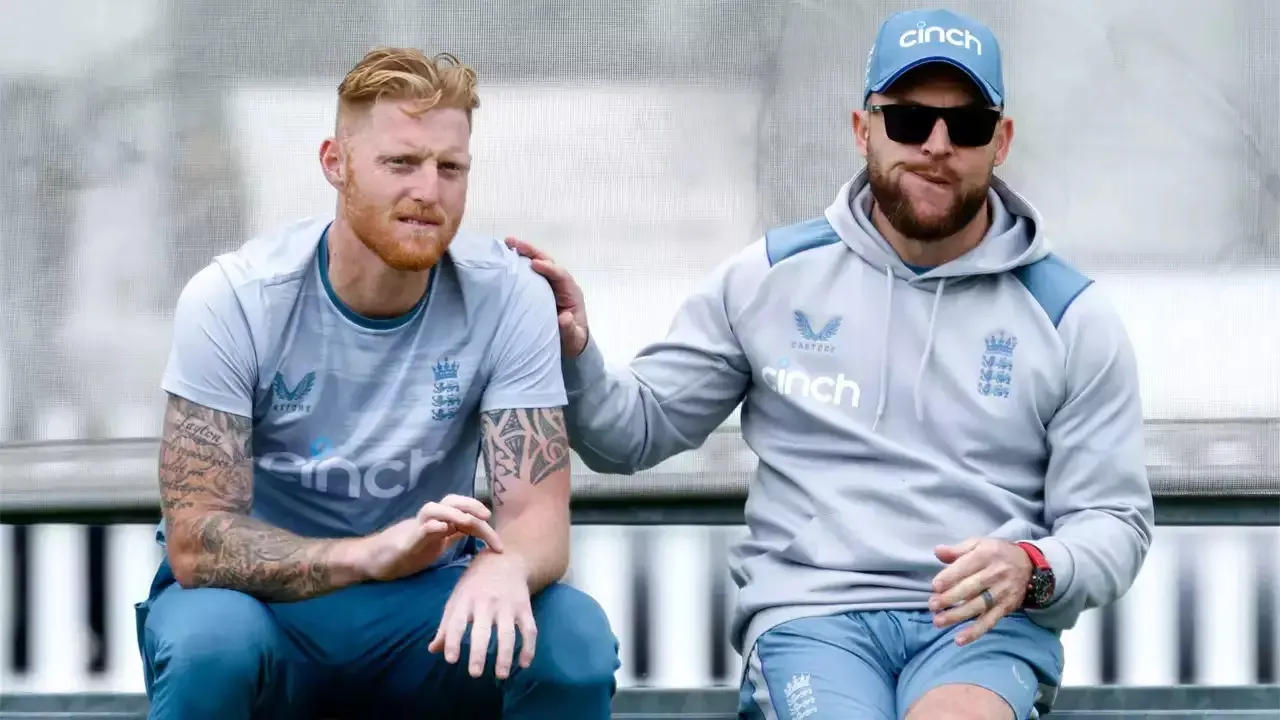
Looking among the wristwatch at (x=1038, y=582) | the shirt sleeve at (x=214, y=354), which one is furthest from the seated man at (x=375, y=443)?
the wristwatch at (x=1038, y=582)

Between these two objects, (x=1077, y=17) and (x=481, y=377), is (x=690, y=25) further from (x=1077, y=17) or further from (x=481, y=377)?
(x=481, y=377)

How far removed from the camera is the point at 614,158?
3301mm

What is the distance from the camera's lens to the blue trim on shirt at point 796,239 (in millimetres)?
2801

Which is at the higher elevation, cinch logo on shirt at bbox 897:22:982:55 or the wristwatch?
cinch logo on shirt at bbox 897:22:982:55

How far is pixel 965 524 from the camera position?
2.65m

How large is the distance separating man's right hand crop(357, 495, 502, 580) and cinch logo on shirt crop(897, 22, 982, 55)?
38.5 inches

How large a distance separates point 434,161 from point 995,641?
1.08 meters

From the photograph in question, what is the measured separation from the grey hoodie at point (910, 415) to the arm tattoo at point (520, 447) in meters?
0.16

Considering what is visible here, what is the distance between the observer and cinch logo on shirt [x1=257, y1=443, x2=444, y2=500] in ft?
8.48

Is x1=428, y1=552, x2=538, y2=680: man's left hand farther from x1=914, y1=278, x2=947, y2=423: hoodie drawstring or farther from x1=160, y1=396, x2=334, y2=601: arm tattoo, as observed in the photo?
x1=914, y1=278, x2=947, y2=423: hoodie drawstring

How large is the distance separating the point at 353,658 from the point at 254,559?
208 mm

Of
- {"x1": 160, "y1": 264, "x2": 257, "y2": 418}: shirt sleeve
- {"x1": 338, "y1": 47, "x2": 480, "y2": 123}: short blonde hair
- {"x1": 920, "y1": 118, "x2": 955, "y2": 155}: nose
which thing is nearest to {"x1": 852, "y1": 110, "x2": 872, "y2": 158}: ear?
{"x1": 920, "y1": 118, "x2": 955, "y2": 155}: nose

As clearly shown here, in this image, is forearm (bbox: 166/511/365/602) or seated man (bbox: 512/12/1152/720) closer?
forearm (bbox: 166/511/365/602)

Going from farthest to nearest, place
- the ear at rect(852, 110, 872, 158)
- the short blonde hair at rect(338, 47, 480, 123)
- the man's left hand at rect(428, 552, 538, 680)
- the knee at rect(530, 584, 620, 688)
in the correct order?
the ear at rect(852, 110, 872, 158) < the short blonde hair at rect(338, 47, 480, 123) < the knee at rect(530, 584, 620, 688) < the man's left hand at rect(428, 552, 538, 680)
